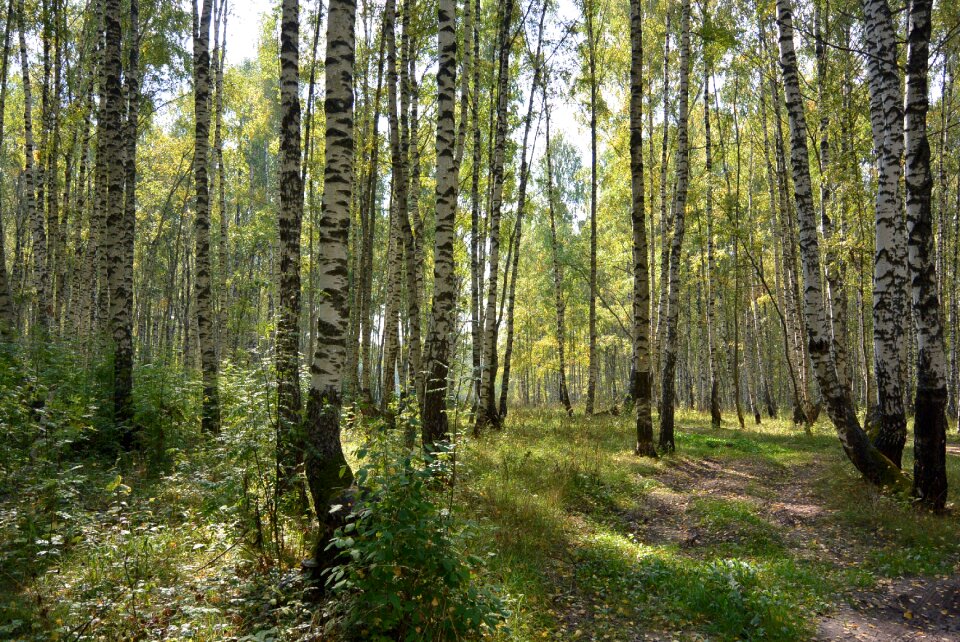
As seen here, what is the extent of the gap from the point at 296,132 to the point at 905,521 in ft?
→ 33.5

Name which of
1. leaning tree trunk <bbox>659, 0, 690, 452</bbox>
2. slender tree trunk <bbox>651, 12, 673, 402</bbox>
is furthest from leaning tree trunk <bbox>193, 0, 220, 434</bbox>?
slender tree trunk <bbox>651, 12, 673, 402</bbox>

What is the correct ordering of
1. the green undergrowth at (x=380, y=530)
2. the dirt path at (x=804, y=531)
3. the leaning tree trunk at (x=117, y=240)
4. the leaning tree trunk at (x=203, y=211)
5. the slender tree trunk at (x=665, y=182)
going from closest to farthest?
the green undergrowth at (x=380, y=530), the dirt path at (x=804, y=531), the leaning tree trunk at (x=117, y=240), the leaning tree trunk at (x=203, y=211), the slender tree trunk at (x=665, y=182)

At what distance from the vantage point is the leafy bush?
324 cm

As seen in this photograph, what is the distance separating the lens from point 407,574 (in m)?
3.48

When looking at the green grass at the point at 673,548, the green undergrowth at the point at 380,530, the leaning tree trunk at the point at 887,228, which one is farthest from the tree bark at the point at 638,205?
the leaning tree trunk at the point at 887,228

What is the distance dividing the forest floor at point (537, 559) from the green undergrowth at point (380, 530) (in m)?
0.03

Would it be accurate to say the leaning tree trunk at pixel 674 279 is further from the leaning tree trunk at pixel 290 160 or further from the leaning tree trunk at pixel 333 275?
the leaning tree trunk at pixel 333 275

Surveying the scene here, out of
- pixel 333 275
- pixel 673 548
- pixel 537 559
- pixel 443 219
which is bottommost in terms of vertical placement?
pixel 673 548

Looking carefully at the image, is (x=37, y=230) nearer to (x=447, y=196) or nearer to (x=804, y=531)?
(x=447, y=196)

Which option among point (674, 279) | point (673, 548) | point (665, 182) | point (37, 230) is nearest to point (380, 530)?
point (673, 548)

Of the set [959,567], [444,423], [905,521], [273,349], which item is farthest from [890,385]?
[273,349]

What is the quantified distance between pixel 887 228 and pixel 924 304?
1.45m

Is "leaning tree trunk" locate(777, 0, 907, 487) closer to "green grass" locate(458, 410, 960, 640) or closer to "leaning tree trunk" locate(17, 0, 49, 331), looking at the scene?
"green grass" locate(458, 410, 960, 640)

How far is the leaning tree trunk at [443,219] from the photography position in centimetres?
755
